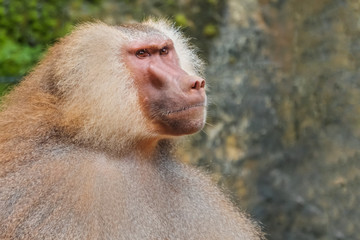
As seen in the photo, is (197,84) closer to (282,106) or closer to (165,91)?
(165,91)

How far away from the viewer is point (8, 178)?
329 cm

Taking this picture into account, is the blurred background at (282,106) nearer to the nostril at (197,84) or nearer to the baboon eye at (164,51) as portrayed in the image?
the baboon eye at (164,51)

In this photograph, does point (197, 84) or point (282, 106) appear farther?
point (282, 106)

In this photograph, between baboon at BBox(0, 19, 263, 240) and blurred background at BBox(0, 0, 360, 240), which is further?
blurred background at BBox(0, 0, 360, 240)

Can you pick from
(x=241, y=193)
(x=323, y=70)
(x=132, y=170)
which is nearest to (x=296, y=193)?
(x=241, y=193)

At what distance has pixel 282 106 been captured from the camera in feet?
20.5

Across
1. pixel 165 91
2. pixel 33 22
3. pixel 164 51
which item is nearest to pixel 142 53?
pixel 164 51

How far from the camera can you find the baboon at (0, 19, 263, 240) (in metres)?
3.25

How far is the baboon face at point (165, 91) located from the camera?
11.6 ft

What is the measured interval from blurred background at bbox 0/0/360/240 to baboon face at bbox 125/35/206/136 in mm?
2412

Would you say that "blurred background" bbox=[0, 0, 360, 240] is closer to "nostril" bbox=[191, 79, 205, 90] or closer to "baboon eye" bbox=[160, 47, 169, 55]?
"baboon eye" bbox=[160, 47, 169, 55]

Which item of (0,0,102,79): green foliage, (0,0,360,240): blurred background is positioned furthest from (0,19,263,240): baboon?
(0,0,102,79): green foliage

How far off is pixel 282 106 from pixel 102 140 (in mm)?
3089

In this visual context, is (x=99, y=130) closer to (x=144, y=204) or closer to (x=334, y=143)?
(x=144, y=204)
